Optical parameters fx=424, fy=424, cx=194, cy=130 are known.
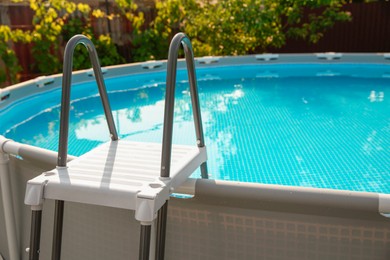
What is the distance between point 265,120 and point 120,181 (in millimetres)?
3242

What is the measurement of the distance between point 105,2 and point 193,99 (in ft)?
23.4

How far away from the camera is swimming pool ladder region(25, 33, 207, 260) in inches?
45.4

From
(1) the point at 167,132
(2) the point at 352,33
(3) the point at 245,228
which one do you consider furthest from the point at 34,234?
(2) the point at 352,33

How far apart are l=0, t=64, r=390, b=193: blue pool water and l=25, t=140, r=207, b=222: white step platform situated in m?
1.54

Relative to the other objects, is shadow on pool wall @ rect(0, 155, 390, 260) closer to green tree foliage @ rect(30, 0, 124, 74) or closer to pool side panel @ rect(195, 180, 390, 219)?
pool side panel @ rect(195, 180, 390, 219)

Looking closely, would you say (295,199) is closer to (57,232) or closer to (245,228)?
(245,228)

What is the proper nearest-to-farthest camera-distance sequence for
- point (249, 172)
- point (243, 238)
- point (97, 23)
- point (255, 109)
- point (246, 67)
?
point (243, 238) < point (249, 172) < point (255, 109) < point (246, 67) < point (97, 23)

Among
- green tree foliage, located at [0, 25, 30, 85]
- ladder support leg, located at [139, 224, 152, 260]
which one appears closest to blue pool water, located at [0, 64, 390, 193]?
green tree foliage, located at [0, 25, 30, 85]

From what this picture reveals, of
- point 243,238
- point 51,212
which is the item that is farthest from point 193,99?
point 51,212

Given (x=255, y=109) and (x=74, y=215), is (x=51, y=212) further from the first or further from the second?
(x=255, y=109)

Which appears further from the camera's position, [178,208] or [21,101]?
[21,101]

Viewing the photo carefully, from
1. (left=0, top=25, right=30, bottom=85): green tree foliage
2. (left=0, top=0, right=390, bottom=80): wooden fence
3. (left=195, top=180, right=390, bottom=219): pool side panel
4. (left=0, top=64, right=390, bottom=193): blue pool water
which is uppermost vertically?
(left=0, top=0, right=390, bottom=80): wooden fence

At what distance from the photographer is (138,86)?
6.31 meters

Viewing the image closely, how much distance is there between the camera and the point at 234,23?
788 centimetres
